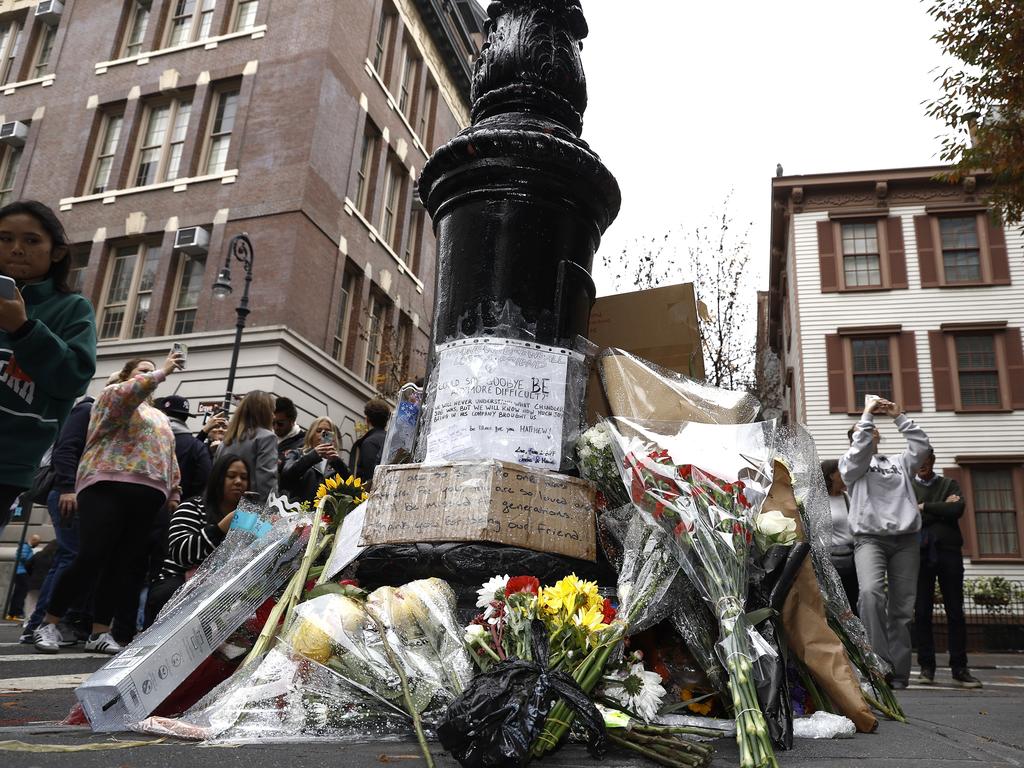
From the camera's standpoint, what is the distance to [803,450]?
3236mm

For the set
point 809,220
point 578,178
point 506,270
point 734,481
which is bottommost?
point 734,481

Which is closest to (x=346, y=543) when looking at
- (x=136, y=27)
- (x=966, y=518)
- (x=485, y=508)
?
(x=485, y=508)

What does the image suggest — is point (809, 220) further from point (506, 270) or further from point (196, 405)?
point (506, 270)

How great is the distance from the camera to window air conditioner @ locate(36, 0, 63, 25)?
23.0 m

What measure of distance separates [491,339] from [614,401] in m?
0.61

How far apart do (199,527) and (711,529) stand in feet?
11.7

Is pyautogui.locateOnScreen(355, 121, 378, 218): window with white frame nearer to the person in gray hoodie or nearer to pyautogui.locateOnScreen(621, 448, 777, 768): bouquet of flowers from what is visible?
the person in gray hoodie

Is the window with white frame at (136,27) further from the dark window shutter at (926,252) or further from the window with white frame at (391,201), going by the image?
the dark window shutter at (926,252)

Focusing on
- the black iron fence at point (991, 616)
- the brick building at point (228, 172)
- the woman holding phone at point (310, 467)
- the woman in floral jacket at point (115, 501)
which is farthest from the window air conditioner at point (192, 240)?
the black iron fence at point (991, 616)

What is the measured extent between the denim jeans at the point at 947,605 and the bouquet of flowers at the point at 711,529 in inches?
209

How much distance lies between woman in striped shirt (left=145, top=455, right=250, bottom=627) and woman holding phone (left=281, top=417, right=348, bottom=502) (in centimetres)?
69

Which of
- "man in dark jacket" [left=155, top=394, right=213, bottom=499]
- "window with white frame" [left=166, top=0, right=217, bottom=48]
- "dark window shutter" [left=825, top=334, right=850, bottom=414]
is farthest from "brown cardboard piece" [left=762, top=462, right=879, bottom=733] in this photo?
"window with white frame" [left=166, top=0, right=217, bottom=48]

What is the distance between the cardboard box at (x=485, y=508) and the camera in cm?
313

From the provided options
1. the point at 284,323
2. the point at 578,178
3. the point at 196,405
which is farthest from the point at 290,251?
the point at 578,178
